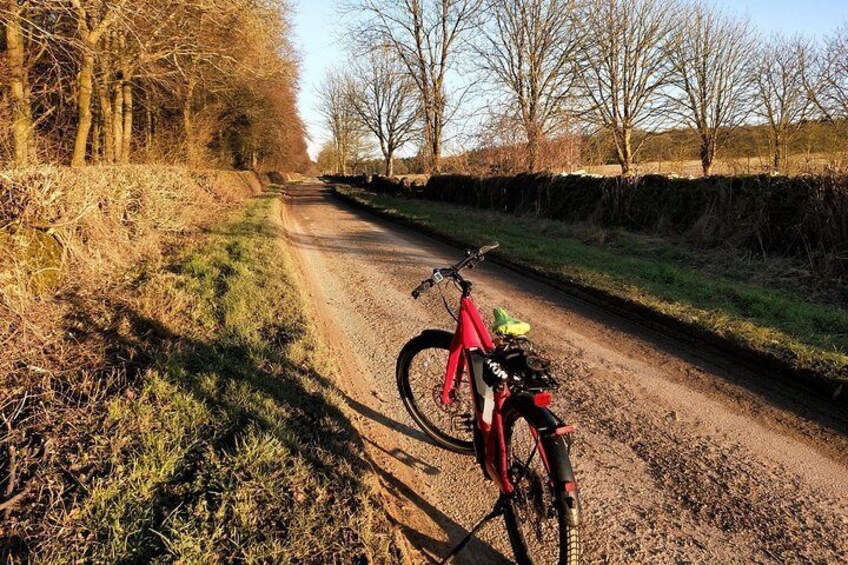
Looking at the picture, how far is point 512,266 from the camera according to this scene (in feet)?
30.2

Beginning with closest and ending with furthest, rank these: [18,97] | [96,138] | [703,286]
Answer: [703,286] < [18,97] < [96,138]

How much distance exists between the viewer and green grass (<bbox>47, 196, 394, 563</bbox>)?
2.28m

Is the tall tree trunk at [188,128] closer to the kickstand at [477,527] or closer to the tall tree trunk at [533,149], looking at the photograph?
the tall tree trunk at [533,149]

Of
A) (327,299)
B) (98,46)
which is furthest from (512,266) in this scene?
(98,46)

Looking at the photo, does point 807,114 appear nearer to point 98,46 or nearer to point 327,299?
point 327,299

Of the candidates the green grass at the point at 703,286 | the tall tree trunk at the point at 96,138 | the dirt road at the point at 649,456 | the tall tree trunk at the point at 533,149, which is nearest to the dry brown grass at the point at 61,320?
the dirt road at the point at 649,456

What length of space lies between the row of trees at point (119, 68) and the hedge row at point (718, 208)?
975cm

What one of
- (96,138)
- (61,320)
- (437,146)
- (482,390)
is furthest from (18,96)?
(437,146)

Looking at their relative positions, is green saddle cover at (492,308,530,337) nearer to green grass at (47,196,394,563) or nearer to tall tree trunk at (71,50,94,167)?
green grass at (47,196,394,563)

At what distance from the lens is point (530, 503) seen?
238cm

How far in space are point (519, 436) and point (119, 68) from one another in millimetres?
13436

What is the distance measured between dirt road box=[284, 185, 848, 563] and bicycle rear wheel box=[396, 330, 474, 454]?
126mm

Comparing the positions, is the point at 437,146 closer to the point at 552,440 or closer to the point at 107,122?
the point at 107,122

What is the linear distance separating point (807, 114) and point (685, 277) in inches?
838
